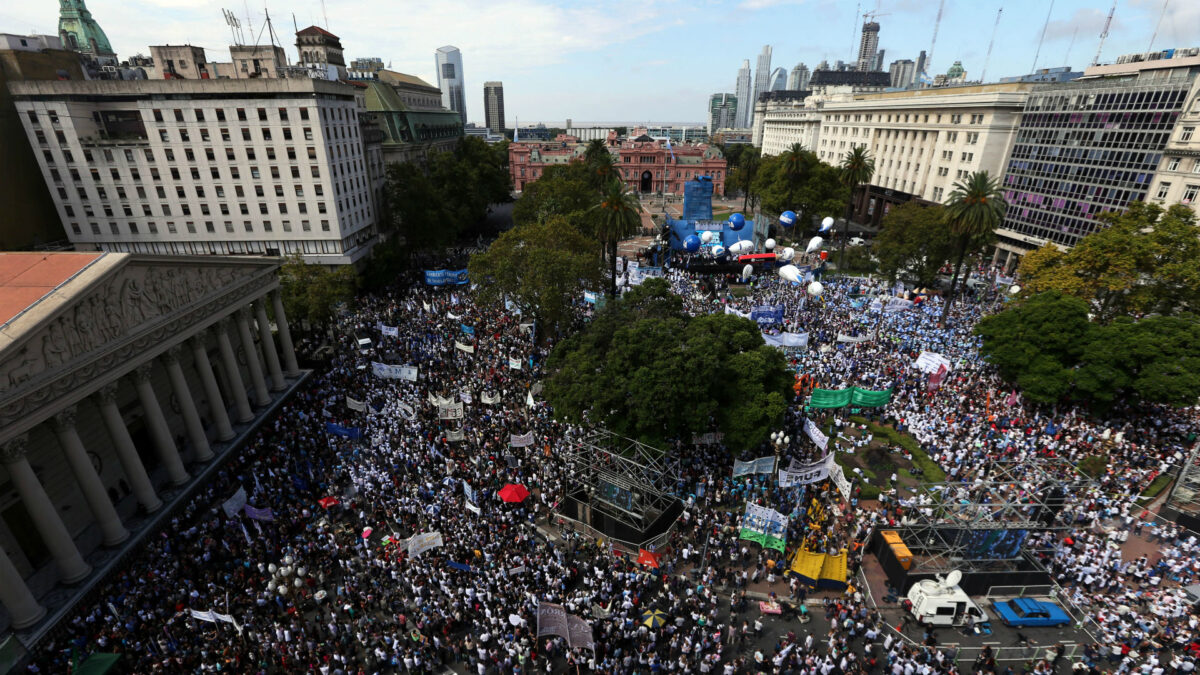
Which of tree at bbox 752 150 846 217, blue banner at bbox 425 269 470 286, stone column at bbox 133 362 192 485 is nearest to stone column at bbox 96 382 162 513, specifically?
stone column at bbox 133 362 192 485

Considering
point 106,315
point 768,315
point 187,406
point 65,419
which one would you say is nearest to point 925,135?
point 768,315

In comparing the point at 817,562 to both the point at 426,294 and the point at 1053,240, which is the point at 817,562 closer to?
the point at 426,294

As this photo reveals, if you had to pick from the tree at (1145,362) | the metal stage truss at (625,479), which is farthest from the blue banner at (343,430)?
the tree at (1145,362)

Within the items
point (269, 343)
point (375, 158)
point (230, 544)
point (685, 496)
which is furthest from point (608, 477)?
point (375, 158)

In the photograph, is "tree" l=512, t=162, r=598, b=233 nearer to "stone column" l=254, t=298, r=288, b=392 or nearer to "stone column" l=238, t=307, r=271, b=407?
"stone column" l=254, t=298, r=288, b=392

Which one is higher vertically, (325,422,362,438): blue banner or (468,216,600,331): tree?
(468,216,600,331): tree

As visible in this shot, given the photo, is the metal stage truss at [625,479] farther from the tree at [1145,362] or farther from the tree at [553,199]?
the tree at [553,199]
